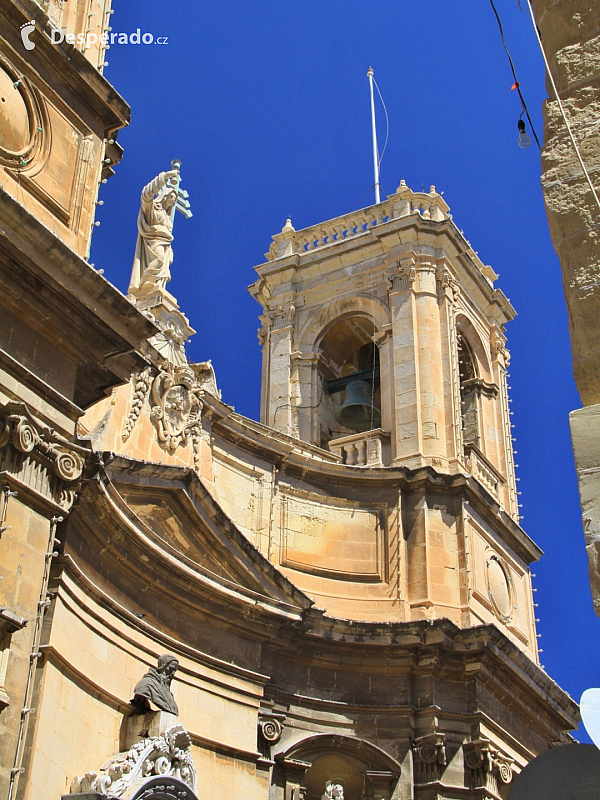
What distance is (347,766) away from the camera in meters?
16.0

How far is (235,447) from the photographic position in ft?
56.8

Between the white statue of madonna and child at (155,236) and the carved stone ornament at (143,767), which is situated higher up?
the white statue of madonna and child at (155,236)

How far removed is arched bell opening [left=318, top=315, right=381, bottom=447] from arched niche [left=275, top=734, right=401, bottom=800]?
6718mm

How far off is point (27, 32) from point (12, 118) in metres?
0.95

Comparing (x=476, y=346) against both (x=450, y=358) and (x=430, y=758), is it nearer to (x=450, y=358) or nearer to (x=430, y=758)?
(x=450, y=358)

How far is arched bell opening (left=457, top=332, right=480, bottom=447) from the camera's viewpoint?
21969 mm

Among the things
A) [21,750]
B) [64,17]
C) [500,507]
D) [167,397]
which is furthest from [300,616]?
[64,17]

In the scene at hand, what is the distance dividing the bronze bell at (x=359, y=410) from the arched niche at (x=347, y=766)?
675 cm

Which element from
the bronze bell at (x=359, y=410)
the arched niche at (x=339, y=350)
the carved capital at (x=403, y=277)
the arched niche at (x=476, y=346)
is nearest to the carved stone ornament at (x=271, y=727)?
the arched niche at (x=339, y=350)

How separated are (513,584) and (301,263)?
7838mm

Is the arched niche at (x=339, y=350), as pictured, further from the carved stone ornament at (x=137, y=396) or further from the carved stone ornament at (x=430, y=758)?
the carved stone ornament at (x=430, y=758)

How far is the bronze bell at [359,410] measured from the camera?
68.5 ft

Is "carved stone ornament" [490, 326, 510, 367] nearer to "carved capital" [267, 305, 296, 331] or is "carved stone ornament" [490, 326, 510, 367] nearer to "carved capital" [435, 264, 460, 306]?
"carved capital" [435, 264, 460, 306]

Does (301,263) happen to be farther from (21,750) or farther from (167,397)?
(21,750)
